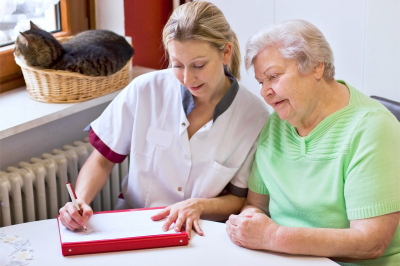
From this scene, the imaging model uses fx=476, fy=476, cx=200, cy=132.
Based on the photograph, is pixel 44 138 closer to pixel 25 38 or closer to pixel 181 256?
pixel 25 38

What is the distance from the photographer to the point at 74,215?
1.42m

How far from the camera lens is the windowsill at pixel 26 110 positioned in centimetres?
181

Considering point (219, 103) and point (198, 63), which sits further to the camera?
point (219, 103)

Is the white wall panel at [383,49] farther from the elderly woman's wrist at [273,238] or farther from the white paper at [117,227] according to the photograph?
the white paper at [117,227]

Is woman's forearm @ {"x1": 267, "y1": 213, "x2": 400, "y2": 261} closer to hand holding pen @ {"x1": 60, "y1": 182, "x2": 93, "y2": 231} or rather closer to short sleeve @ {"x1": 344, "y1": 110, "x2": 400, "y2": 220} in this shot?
short sleeve @ {"x1": 344, "y1": 110, "x2": 400, "y2": 220}

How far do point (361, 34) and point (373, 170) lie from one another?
898 mm

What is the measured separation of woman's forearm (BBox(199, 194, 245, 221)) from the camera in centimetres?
162

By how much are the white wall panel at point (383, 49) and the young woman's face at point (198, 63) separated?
0.74 meters

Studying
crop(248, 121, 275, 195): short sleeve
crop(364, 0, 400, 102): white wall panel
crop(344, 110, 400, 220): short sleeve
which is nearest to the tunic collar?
crop(248, 121, 275, 195): short sleeve

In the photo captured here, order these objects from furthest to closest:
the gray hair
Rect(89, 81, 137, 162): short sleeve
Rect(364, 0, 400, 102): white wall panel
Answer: Rect(364, 0, 400, 102): white wall panel
Rect(89, 81, 137, 162): short sleeve
the gray hair

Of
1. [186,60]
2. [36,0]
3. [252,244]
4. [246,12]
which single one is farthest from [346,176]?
[36,0]

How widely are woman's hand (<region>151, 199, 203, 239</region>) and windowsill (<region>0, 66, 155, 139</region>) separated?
693 millimetres

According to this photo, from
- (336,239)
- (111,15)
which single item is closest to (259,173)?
(336,239)

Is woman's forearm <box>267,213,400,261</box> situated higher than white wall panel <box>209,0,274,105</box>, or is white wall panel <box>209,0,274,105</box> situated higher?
white wall panel <box>209,0,274,105</box>
